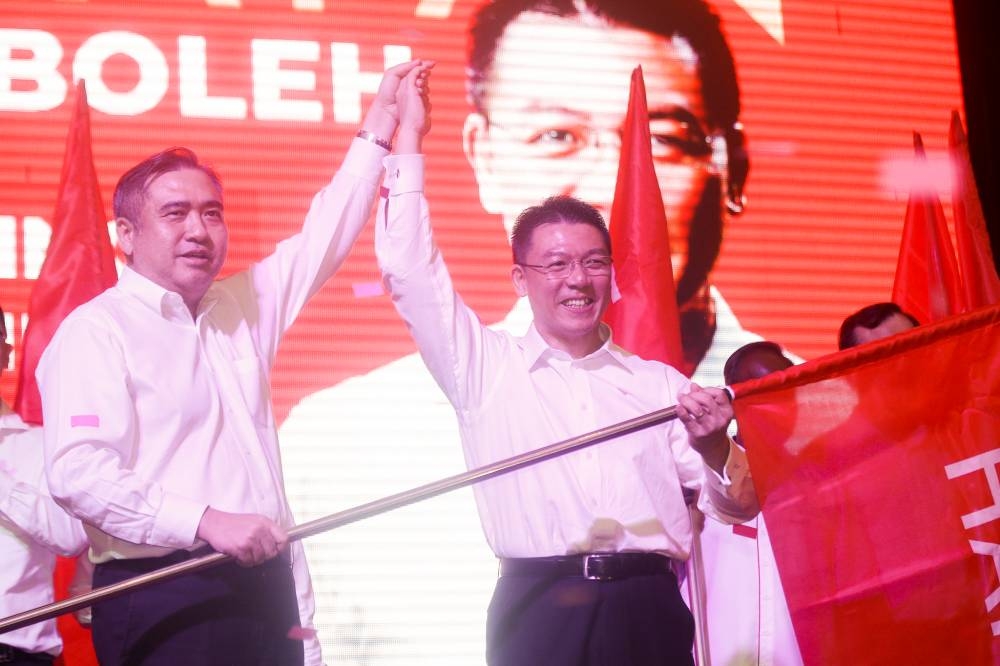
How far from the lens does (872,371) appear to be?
207 centimetres

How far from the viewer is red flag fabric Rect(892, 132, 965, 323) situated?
10.8 ft

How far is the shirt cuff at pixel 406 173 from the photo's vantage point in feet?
6.75

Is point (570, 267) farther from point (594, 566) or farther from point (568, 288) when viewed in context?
point (594, 566)

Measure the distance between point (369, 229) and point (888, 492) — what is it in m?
1.67

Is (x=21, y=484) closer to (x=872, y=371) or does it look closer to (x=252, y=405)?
(x=252, y=405)

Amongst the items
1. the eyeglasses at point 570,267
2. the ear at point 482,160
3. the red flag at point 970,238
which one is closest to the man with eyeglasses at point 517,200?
the ear at point 482,160

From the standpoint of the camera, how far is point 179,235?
A: 6.48 feet

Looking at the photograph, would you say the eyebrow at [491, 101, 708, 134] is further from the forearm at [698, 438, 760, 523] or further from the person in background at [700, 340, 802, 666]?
the forearm at [698, 438, 760, 523]

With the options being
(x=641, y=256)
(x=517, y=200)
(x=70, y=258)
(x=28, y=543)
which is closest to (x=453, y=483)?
(x=28, y=543)

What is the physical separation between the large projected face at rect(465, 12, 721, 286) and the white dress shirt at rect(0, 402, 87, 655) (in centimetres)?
144

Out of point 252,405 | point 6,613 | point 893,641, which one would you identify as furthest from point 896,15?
point 6,613

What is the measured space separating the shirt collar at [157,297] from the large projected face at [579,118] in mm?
1525

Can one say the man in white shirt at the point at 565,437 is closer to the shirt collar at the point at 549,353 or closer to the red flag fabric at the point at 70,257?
the shirt collar at the point at 549,353

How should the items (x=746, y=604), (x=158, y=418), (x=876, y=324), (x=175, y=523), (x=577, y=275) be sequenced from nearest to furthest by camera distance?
(x=175, y=523), (x=158, y=418), (x=577, y=275), (x=746, y=604), (x=876, y=324)
